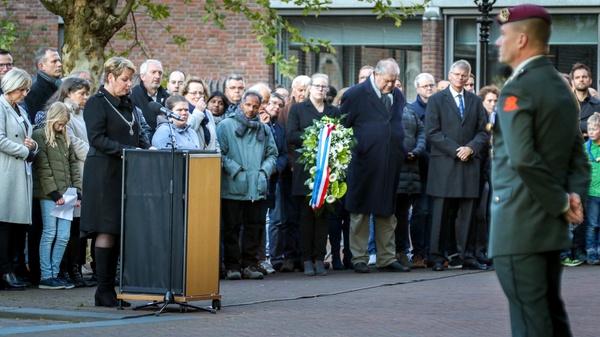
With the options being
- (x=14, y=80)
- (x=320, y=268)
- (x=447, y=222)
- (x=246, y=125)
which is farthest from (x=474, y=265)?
(x=14, y=80)

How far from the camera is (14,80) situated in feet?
40.2

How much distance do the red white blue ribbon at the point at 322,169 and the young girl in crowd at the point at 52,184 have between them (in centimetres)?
287

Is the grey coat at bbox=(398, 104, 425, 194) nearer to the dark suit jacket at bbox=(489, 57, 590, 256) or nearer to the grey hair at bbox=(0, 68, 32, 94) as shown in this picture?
the grey hair at bbox=(0, 68, 32, 94)

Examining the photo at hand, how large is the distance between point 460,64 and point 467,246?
7.34ft

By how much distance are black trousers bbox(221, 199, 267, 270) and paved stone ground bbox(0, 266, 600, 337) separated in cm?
35

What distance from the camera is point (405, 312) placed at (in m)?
10.6

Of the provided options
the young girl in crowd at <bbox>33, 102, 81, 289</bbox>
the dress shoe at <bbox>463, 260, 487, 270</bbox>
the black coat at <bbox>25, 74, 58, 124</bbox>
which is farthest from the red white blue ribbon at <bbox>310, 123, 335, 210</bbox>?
the black coat at <bbox>25, 74, 58, 124</bbox>

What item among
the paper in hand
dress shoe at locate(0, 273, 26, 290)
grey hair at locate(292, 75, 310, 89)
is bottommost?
dress shoe at locate(0, 273, 26, 290)

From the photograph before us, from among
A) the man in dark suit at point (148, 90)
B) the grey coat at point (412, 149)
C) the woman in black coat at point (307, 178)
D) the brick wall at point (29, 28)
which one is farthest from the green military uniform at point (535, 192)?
the brick wall at point (29, 28)

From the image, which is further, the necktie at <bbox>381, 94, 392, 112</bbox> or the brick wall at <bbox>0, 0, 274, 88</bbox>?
the brick wall at <bbox>0, 0, 274, 88</bbox>

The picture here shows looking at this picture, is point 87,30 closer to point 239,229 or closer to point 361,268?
point 239,229

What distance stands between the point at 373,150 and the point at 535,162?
859 centimetres

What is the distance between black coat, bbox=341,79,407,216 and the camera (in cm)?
1463

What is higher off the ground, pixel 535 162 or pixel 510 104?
pixel 510 104
